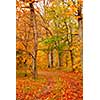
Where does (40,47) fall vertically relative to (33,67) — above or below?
above

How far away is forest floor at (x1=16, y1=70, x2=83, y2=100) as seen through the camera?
1955 mm

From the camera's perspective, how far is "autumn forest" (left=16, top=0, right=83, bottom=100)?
6.45 feet

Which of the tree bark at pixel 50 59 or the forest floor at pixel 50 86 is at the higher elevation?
the tree bark at pixel 50 59

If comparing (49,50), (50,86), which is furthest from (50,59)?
(50,86)

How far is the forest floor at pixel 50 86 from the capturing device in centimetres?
196

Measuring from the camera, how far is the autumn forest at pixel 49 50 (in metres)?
1.97

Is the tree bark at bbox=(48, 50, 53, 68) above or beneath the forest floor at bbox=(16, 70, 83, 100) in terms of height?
above

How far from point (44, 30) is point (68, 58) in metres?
0.23

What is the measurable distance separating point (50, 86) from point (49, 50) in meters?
0.22

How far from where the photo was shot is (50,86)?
1.99 m

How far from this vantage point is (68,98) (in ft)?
6.59

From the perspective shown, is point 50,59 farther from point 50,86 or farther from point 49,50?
point 50,86
